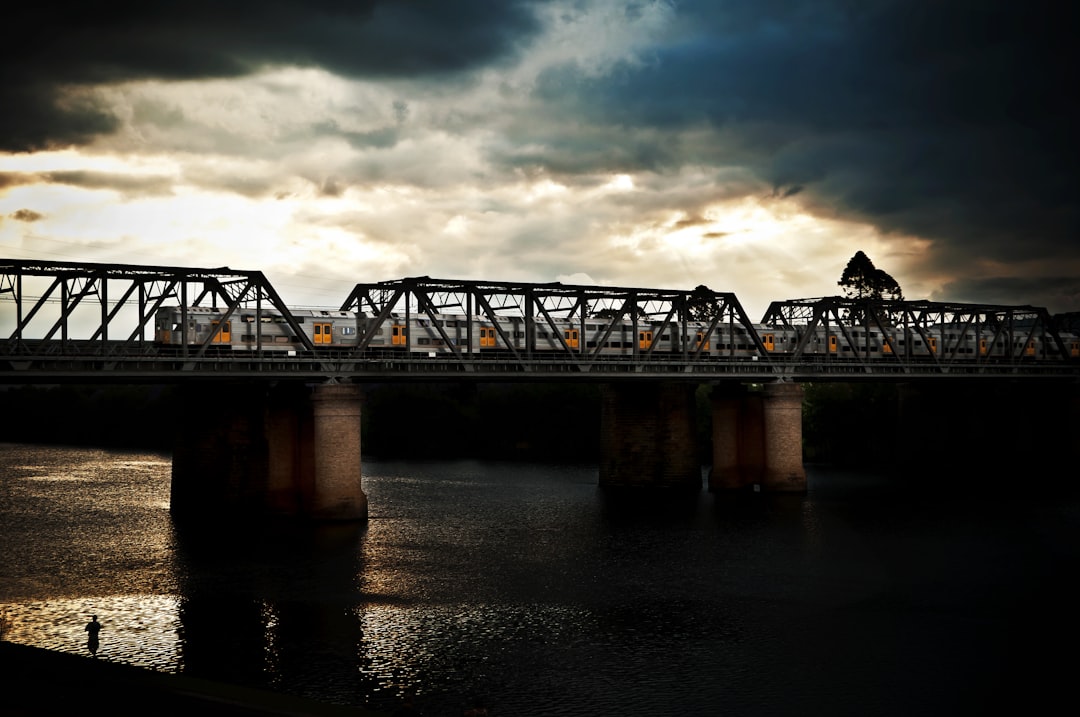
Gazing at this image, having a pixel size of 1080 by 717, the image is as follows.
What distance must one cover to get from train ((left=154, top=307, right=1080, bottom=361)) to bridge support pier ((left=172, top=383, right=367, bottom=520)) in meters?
3.91

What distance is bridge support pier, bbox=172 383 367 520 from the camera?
62.8 metres

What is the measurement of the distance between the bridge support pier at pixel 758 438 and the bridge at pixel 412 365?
120 millimetres

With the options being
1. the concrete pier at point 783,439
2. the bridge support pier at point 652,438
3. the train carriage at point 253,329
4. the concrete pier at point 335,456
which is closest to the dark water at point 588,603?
the concrete pier at point 335,456

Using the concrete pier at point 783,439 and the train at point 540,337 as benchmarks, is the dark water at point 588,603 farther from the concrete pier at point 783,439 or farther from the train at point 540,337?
the train at point 540,337

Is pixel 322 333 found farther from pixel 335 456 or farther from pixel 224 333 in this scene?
pixel 335 456

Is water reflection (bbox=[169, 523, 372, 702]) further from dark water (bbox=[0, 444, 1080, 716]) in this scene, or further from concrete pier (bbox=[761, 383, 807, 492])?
concrete pier (bbox=[761, 383, 807, 492])

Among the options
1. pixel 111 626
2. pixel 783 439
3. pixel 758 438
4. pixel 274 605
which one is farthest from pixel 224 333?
pixel 783 439

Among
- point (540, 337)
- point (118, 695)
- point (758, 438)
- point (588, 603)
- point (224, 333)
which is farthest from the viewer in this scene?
point (758, 438)

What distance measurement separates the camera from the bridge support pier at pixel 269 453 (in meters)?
62.8

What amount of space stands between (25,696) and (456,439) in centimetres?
13140

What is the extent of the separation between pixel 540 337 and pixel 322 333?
19.7 meters

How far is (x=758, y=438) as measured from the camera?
8712 cm

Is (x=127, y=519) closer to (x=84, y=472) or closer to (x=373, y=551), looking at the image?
(x=373, y=551)

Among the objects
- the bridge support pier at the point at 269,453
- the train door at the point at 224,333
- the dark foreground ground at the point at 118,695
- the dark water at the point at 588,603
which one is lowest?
the dark water at the point at 588,603
